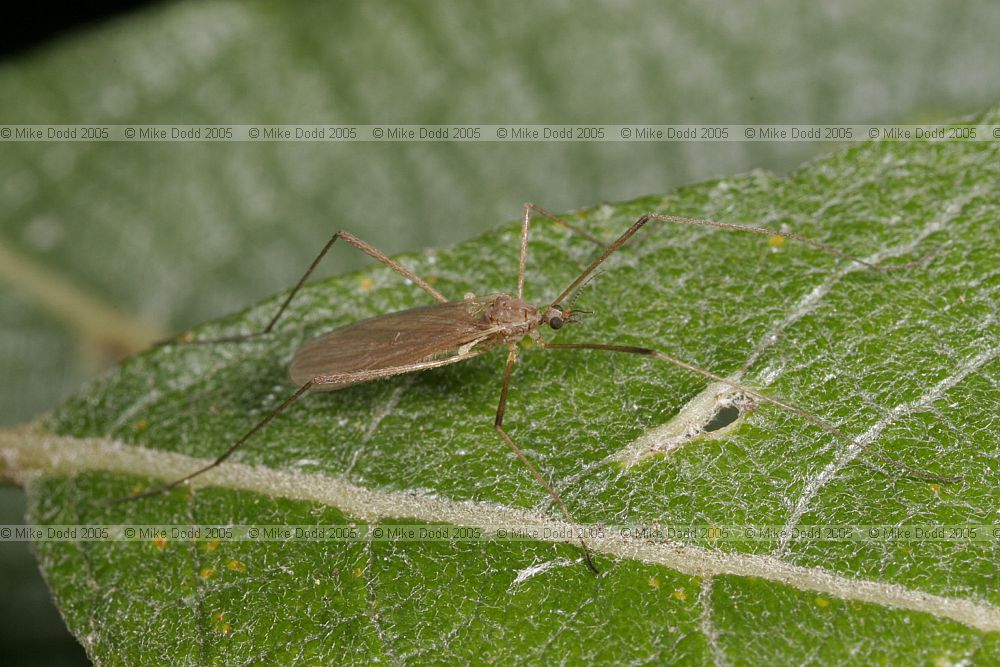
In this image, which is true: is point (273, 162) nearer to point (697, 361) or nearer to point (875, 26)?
point (697, 361)

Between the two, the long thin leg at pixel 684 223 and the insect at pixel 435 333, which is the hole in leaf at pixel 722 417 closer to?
the insect at pixel 435 333

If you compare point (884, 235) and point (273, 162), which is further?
point (273, 162)

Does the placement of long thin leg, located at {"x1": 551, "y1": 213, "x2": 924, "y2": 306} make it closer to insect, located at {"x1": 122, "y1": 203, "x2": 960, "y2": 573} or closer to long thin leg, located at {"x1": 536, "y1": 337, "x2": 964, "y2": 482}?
insect, located at {"x1": 122, "y1": 203, "x2": 960, "y2": 573}

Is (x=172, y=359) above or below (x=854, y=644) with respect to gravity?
above

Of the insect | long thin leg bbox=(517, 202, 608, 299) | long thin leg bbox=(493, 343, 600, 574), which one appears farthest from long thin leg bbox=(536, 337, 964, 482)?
long thin leg bbox=(517, 202, 608, 299)

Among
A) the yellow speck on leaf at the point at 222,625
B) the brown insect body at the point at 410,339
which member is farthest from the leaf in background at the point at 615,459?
the brown insect body at the point at 410,339

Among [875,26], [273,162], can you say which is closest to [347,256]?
[273,162]
